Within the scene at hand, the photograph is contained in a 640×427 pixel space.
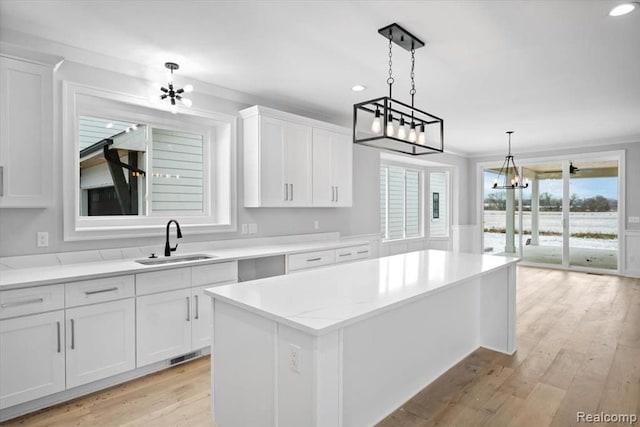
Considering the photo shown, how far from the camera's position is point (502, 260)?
3.01 metres

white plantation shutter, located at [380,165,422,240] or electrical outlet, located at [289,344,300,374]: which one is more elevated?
white plantation shutter, located at [380,165,422,240]

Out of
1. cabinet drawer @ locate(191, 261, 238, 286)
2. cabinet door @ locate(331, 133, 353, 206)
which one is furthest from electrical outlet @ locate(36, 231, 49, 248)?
cabinet door @ locate(331, 133, 353, 206)

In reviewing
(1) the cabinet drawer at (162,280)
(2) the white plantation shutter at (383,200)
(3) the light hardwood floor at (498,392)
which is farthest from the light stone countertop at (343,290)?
(2) the white plantation shutter at (383,200)

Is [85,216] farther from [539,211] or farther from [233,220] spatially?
[539,211]

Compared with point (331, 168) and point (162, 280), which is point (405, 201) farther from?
point (162, 280)

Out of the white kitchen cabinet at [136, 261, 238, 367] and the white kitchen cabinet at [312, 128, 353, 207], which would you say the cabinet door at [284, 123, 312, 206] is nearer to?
the white kitchen cabinet at [312, 128, 353, 207]

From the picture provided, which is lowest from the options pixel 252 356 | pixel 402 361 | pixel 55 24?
pixel 402 361

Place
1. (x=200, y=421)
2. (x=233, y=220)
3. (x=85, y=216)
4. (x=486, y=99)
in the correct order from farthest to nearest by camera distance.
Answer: (x=486, y=99) → (x=233, y=220) → (x=85, y=216) → (x=200, y=421)

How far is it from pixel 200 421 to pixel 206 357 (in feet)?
3.13

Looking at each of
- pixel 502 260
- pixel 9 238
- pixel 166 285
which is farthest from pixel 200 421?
pixel 502 260

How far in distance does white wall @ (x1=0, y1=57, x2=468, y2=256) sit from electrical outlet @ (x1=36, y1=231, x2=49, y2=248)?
0.07 ft

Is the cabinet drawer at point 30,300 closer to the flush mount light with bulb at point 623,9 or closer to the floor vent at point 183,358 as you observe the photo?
the floor vent at point 183,358

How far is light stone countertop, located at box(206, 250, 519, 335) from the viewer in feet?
5.24

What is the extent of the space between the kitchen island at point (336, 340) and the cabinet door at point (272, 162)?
1.51 m
